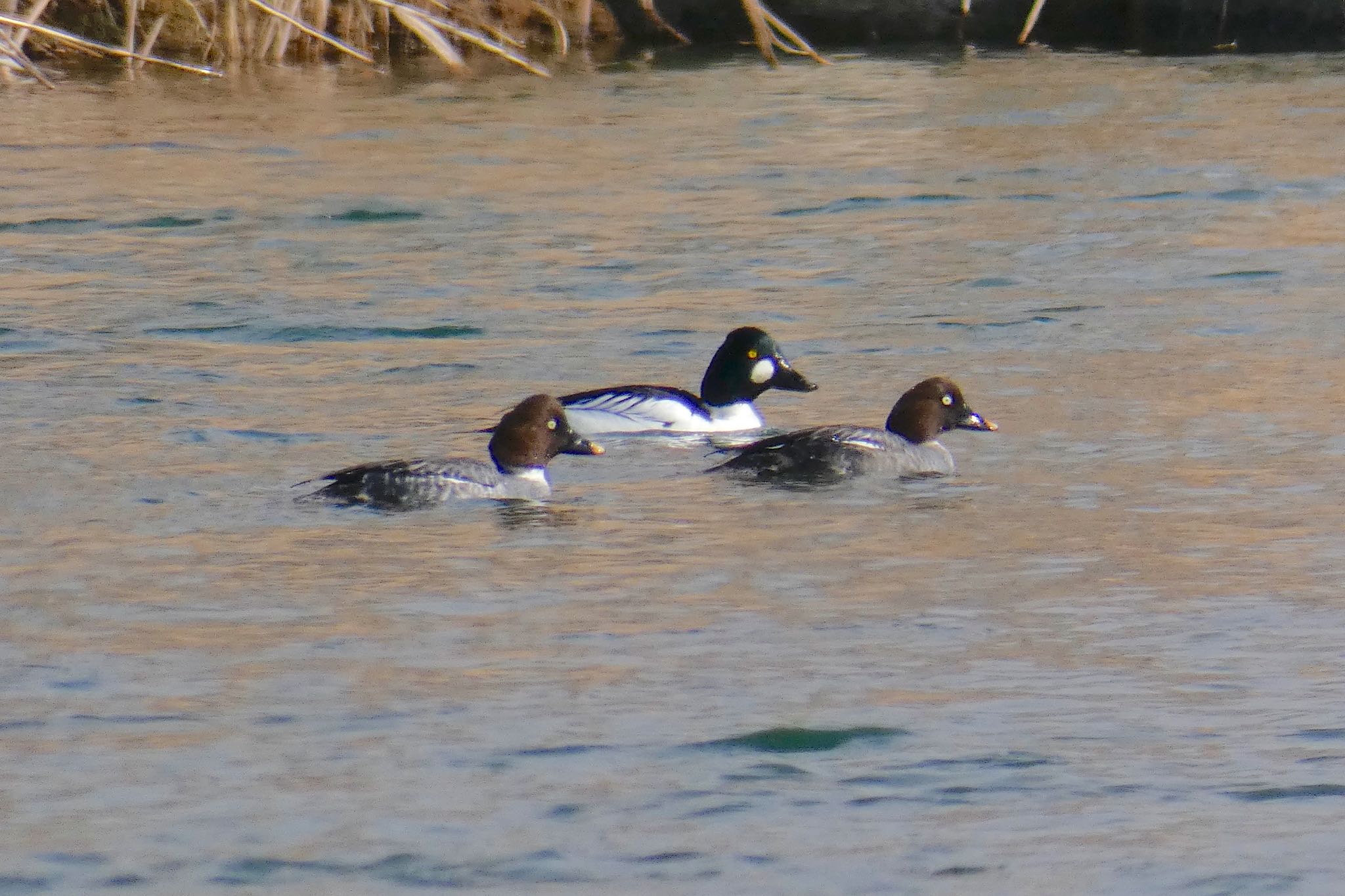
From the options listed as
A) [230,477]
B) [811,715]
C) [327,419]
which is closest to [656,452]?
[327,419]

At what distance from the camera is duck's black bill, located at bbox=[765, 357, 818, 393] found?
1077 centimetres

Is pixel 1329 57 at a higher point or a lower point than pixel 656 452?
higher

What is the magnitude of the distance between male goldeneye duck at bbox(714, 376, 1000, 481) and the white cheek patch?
3.17ft

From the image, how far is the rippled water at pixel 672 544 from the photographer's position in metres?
5.32

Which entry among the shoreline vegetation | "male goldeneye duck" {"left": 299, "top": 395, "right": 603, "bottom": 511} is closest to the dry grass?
the shoreline vegetation

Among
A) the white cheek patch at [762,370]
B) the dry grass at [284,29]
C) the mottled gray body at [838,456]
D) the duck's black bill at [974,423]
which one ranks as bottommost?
the mottled gray body at [838,456]

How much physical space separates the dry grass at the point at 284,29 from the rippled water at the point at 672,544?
2849mm

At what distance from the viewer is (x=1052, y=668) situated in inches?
253

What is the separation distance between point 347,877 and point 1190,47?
2029cm

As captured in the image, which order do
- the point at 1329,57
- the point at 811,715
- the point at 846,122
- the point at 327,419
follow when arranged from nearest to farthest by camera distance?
the point at 811,715, the point at 327,419, the point at 846,122, the point at 1329,57

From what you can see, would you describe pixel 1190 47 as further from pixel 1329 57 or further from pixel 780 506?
pixel 780 506

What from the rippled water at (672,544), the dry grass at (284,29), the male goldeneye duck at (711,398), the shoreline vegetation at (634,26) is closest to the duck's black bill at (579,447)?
the rippled water at (672,544)

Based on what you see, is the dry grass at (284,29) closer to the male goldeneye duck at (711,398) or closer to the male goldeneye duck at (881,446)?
the male goldeneye duck at (711,398)

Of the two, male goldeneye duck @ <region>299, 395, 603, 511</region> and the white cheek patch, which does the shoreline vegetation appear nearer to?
the white cheek patch
